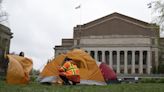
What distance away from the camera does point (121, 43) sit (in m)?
108

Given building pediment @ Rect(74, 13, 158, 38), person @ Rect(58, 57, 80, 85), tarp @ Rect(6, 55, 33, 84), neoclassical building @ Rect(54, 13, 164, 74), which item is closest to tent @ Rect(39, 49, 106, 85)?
tarp @ Rect(6, 55, 33, 84)

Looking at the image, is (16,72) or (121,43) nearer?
(16,72)

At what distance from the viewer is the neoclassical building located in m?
108

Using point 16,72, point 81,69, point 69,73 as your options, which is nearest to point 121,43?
point 81,69

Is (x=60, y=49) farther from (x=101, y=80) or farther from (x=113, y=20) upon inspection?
(x=101, y=80)

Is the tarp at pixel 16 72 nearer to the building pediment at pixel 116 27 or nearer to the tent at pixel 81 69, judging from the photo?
the tent at pixel 81 69

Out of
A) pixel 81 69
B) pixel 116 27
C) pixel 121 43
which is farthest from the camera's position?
pixel 116 27

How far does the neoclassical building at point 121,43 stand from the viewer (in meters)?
108

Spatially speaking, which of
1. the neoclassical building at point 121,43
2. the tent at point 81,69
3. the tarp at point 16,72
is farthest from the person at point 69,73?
the neoclassical building at point 121,43

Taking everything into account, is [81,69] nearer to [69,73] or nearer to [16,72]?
[69,73]

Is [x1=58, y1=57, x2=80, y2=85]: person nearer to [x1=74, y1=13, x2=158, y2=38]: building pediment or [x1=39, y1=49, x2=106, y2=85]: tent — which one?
[x1=39, y1=49, x2=106, y2=85]: tent

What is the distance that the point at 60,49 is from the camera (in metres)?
116

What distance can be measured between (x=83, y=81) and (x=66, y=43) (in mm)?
95556

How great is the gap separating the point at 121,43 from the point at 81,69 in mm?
84762
